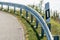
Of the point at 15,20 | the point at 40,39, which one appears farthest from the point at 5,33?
the point at 15,20

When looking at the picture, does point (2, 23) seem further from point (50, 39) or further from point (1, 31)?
point (50, 39)

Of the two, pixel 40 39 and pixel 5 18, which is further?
pixel 5 18

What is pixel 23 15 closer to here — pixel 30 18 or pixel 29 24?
pixel 30 18

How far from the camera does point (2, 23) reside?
16078 millimetres

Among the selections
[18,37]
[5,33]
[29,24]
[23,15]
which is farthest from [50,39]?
[23,15]

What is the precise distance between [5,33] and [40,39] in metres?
2.42

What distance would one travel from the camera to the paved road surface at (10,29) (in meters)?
12.8

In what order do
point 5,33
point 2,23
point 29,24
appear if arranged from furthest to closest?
point 2,23
point 29,24
point 5,33

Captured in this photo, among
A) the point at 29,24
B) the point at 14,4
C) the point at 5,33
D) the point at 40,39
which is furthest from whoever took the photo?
the point at 14,4

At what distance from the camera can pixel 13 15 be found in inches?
753

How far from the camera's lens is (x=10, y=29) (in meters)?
14.4

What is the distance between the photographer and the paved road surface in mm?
12780

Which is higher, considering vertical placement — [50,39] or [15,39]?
[50,39]

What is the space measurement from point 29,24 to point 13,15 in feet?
14.5
